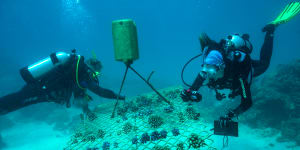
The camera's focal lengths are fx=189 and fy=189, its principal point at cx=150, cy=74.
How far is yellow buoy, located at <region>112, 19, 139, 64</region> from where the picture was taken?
512 cm

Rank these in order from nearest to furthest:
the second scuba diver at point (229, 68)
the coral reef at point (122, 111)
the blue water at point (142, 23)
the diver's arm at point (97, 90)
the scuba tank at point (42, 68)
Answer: the second scuba diver at point (229, 68), the scuba tank at point (42, 68), the diver's arm at point (97, 90), the coral reef at point (122, 111), the blue water at point (142, 23)

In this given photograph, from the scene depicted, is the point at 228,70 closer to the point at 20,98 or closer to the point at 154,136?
the point at 154,136

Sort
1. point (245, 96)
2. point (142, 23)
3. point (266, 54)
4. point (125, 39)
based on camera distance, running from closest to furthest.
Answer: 1. point (245, 96)
2. point (125, 39)
3. point (266, 54)
4. point (142, 23)

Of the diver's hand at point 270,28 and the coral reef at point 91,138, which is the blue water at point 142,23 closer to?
the diver's hand at point 270,28

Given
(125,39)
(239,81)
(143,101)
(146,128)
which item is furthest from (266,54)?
(125,39)

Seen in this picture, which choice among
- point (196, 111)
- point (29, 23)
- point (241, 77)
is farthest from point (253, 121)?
point (29, 23)

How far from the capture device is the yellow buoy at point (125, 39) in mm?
5121

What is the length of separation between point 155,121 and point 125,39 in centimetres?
268

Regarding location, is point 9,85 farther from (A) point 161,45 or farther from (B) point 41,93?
(A) point 161,45

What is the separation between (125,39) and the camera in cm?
516

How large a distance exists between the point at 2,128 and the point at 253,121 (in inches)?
836

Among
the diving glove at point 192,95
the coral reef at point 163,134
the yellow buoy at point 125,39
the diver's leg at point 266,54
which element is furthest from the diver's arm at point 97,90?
the diver's leg at point 266,54

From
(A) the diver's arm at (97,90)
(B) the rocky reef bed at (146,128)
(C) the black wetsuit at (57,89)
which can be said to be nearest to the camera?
(B) the rocky reef bed at (146,128)

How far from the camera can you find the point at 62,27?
131875mm
